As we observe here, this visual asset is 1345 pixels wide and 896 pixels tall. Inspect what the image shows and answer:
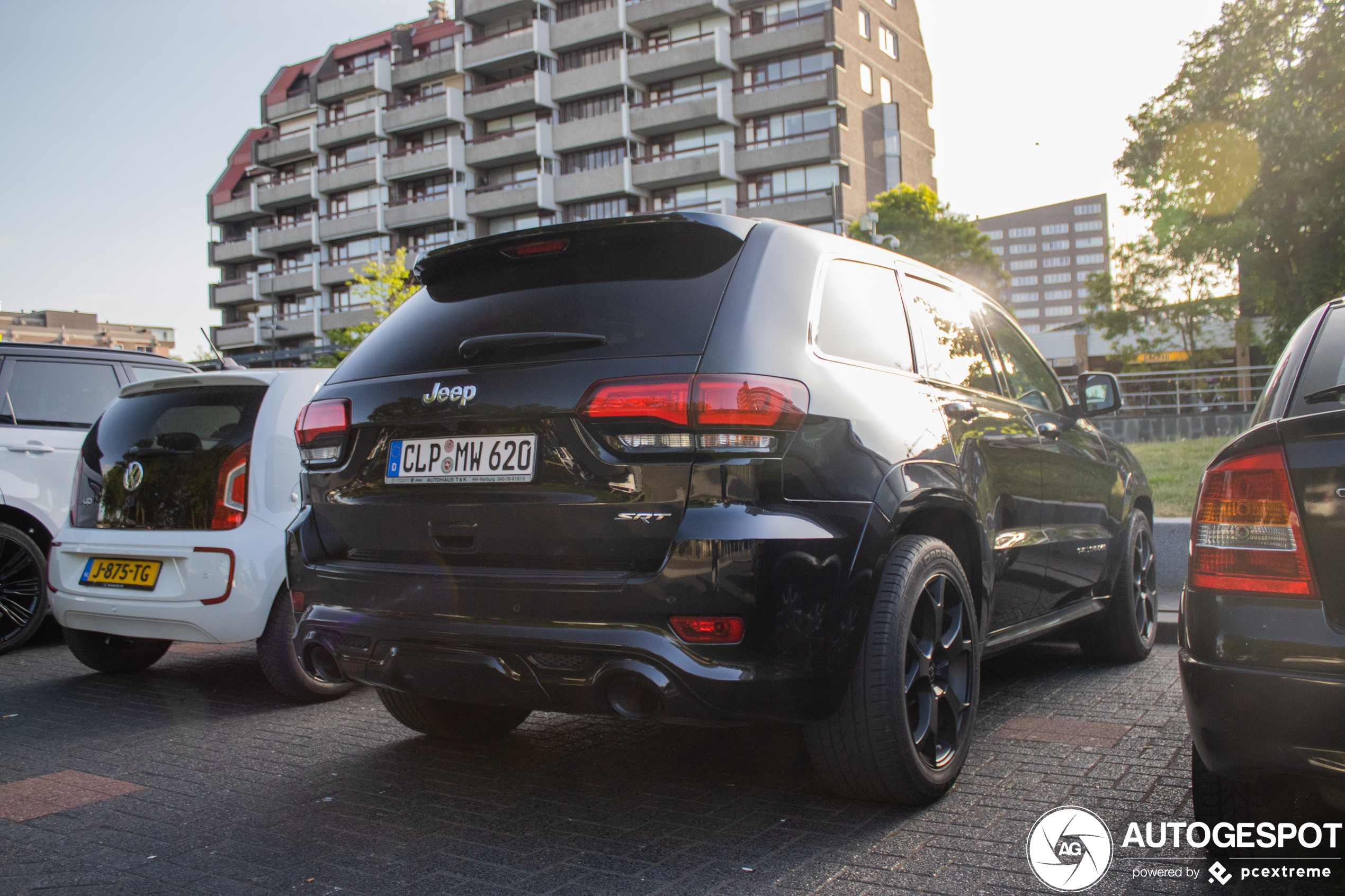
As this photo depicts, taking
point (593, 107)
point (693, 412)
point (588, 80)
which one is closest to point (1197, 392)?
point (693, 412)

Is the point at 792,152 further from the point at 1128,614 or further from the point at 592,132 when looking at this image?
the point at 1128,614

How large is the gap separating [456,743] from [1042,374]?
319cm

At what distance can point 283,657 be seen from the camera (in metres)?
5.07

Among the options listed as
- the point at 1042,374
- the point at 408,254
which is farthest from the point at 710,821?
the point at 408,254

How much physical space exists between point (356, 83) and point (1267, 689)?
7153cm

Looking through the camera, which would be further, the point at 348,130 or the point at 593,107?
the point at 348,130

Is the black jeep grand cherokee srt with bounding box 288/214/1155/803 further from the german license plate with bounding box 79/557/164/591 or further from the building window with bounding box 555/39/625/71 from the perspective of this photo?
the building window with bounding box 555/39/625/71

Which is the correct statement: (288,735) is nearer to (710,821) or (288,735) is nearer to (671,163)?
(710,821)

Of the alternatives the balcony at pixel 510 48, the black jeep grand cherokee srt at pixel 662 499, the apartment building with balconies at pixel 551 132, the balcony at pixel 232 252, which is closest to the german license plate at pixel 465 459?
the black jeep grand cherokee srt at pixel 662 499

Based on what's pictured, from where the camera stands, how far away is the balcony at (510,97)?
58844mm

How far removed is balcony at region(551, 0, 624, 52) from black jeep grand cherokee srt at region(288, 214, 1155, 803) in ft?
186

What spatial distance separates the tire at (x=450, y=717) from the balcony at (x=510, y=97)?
58.2 meters

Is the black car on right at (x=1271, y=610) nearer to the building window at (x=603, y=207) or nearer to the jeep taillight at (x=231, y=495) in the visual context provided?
the jeep taillight at (x=231, y=495)

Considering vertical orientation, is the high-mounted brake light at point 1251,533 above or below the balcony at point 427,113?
below
